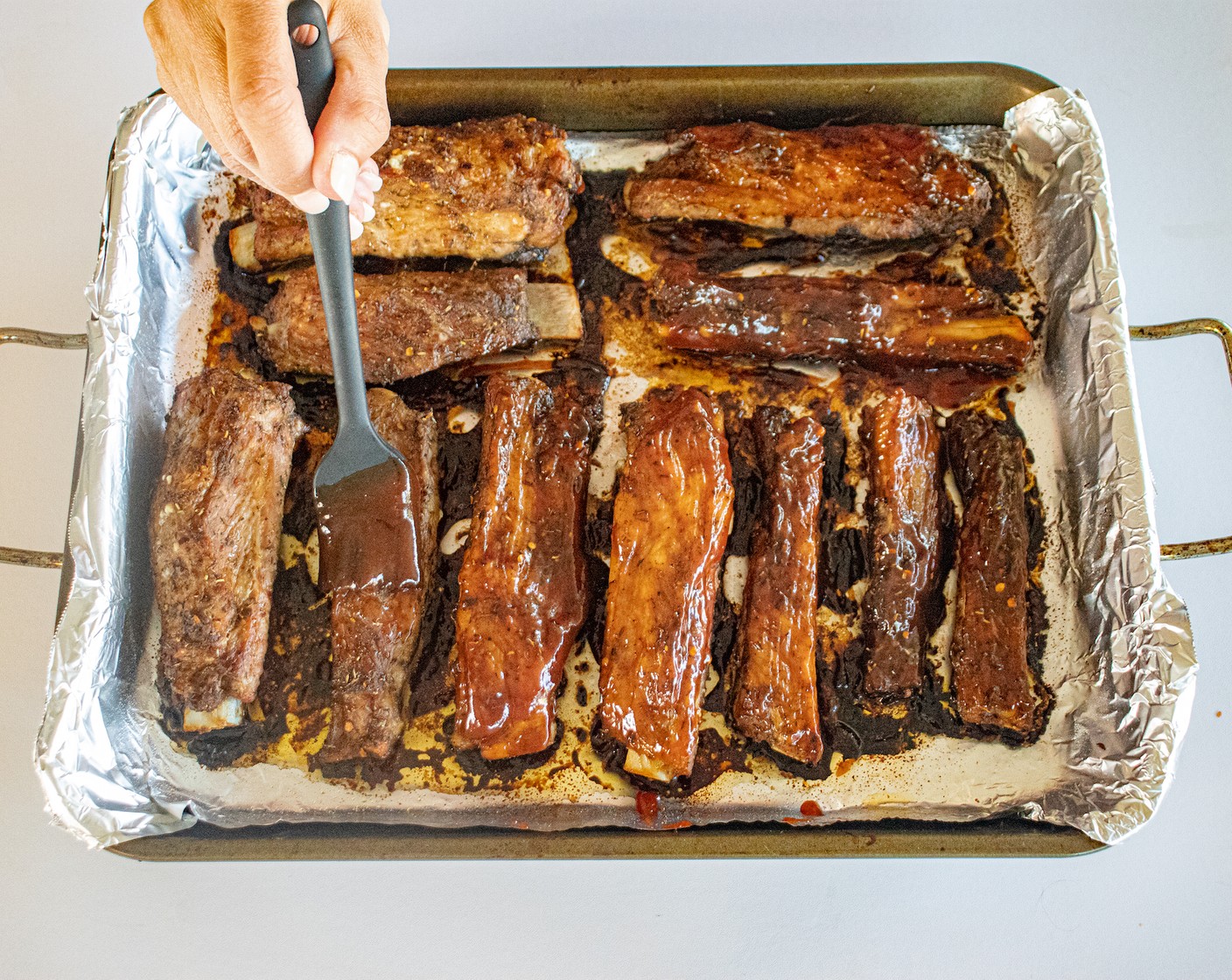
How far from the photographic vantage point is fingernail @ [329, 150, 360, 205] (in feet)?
6.26

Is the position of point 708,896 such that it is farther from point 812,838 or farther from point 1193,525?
point 1193,525

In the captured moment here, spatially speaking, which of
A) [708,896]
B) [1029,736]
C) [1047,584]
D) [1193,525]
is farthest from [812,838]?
[1193,525]

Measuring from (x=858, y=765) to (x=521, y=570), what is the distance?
4.40 feet

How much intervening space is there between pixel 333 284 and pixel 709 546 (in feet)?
4.79

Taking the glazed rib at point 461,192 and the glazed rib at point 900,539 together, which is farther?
the glazed rib at point 461,192

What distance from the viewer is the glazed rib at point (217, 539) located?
2.84 metres

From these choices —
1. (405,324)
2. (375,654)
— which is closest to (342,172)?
(405,324)

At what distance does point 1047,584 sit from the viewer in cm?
308

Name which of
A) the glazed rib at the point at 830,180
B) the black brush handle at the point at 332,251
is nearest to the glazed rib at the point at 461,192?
the glazed rib at the point at 830,180

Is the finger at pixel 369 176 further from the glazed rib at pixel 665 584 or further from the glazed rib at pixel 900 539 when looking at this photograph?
the glazed rib at pixel 900 539

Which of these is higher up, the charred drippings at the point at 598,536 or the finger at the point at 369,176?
the finger at the point at 369,176

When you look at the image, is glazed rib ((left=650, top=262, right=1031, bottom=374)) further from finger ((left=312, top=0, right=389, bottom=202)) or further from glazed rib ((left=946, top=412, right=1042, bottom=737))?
finger ((left=312, top=0, right=389, bottom=202))

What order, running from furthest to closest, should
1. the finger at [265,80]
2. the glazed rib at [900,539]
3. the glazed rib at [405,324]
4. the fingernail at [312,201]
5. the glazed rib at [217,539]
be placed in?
the glazed rib at [405,324], the glazed rib at [900,539], the glazed rib at [217,539], the fingernail at [312,201], the finger at [265,80]

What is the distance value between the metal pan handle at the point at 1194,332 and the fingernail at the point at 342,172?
264cm
